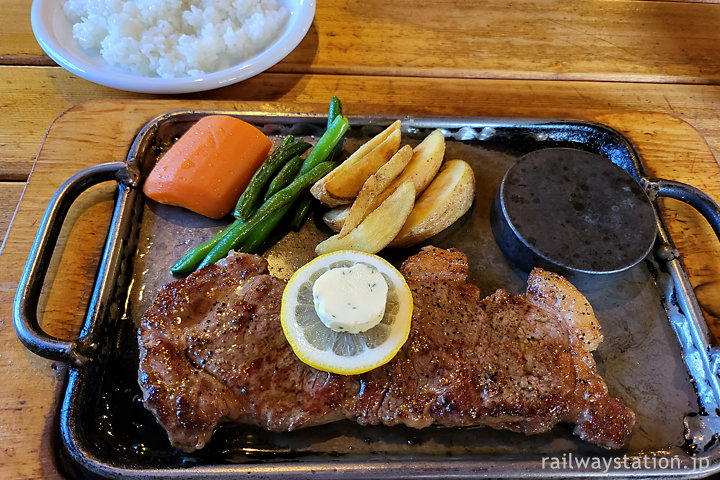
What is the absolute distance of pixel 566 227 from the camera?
2.52 metres

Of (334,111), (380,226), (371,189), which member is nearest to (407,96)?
(334,111)

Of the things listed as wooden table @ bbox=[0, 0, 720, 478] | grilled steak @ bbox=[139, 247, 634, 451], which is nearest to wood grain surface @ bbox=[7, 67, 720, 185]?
wooden table @ bbox=[0, 0, 720, 478]

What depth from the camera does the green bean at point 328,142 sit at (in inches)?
106

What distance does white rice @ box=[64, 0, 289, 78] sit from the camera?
3.24 metres

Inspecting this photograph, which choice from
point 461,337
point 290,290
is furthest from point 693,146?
point 290,290

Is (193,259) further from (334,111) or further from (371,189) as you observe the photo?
(334,111)

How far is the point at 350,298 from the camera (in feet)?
6.07

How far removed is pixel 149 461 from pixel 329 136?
182 centimetres

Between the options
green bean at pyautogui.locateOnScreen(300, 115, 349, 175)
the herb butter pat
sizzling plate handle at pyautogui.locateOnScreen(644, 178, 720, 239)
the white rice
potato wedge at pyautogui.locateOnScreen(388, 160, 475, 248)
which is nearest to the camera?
the herb butter pat

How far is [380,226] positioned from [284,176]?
0.67 metres

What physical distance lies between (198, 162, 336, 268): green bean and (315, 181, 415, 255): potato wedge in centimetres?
36

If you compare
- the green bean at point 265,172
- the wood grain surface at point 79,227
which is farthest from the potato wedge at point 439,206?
the wood grain surface at point 79,227

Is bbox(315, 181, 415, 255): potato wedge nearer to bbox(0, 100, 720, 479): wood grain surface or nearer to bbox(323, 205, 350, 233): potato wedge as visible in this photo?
bbox(323, 205, 350, 233): potato wedge

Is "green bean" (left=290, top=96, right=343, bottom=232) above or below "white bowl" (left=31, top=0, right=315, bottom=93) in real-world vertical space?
below
